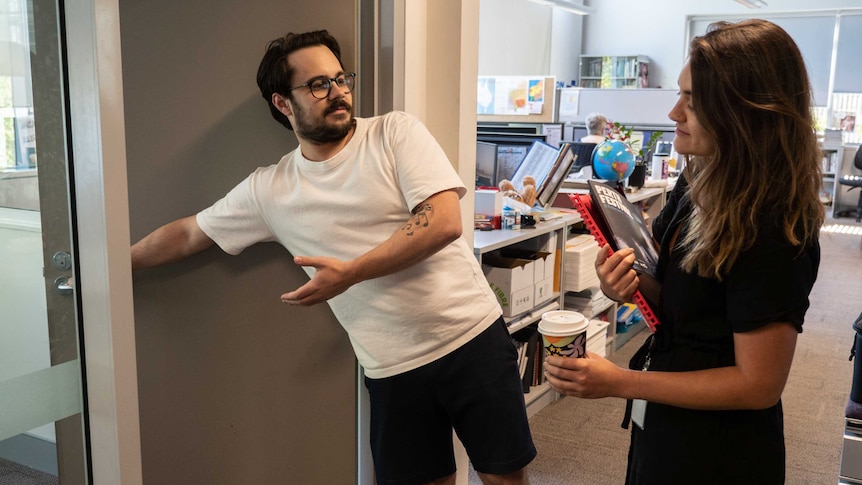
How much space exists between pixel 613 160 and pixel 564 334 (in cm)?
311

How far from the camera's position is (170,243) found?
6.17 ft

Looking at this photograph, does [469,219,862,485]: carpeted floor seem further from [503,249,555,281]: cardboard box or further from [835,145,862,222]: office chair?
[835,145,862,222]: office chair

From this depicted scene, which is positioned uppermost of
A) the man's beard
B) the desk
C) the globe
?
the man's beard

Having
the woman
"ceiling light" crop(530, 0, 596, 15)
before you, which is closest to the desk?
the woman

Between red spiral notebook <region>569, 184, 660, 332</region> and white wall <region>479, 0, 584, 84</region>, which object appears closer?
red spiral notebook <region>569, 184, 660, 332</region>

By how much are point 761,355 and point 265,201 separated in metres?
1.14

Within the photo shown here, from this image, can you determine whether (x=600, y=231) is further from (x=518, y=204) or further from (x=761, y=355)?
(x=518, y=204)

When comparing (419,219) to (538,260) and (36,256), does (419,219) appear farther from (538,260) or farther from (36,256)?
(538,260)

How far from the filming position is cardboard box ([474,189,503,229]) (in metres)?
3.32

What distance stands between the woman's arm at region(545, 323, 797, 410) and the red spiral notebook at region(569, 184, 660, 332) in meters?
0.13

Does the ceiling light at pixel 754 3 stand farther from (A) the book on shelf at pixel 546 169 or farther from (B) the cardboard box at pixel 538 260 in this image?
(B) the cardboard box at pixel 538 260

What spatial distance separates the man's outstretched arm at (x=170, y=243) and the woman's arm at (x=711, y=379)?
1.03 meters

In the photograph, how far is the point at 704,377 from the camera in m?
1.14

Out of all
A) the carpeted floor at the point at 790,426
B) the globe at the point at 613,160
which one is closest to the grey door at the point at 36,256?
the carpeted floor at the point at 790,426
